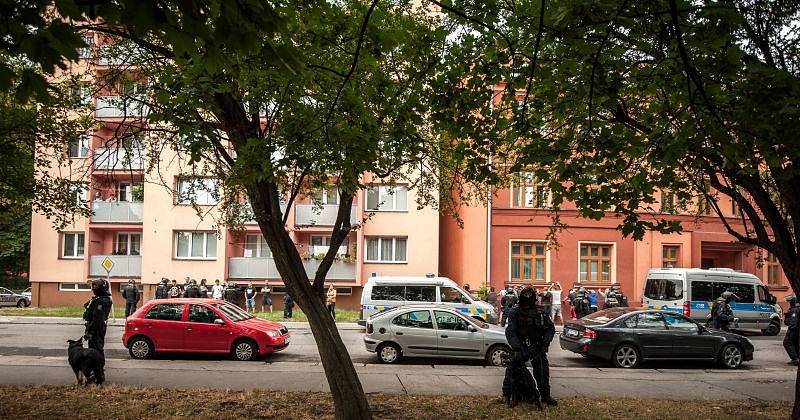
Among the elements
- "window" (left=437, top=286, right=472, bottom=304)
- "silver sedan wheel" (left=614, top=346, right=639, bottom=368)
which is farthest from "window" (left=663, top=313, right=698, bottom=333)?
"window" (left=437, top=286, right=472, bottom=304)

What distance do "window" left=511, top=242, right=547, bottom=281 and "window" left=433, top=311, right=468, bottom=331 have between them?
1599 centimetres

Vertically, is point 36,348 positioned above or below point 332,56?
below

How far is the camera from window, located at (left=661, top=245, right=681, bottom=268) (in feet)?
100

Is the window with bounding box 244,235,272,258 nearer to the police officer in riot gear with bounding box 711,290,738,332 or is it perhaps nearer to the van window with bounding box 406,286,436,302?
the van window with bounding box 406,286,436,302

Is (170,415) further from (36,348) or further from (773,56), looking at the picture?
(36,348)

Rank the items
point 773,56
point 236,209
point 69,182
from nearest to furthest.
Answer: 1. point 773,56
2. point 236,209
3. point 69,182

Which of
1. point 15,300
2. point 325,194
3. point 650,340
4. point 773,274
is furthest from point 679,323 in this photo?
point 15,300

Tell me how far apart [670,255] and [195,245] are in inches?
935

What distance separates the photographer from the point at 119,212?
101ft

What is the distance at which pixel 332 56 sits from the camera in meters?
7.64

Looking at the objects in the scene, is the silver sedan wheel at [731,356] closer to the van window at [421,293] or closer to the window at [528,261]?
the van window at [421,293]

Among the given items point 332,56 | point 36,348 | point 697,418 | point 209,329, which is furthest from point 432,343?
point 36,348

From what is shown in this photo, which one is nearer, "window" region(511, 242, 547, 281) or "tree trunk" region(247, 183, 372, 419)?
"tree trunk" region(247, 183, 372, 419)

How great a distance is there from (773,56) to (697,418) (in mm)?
4758
